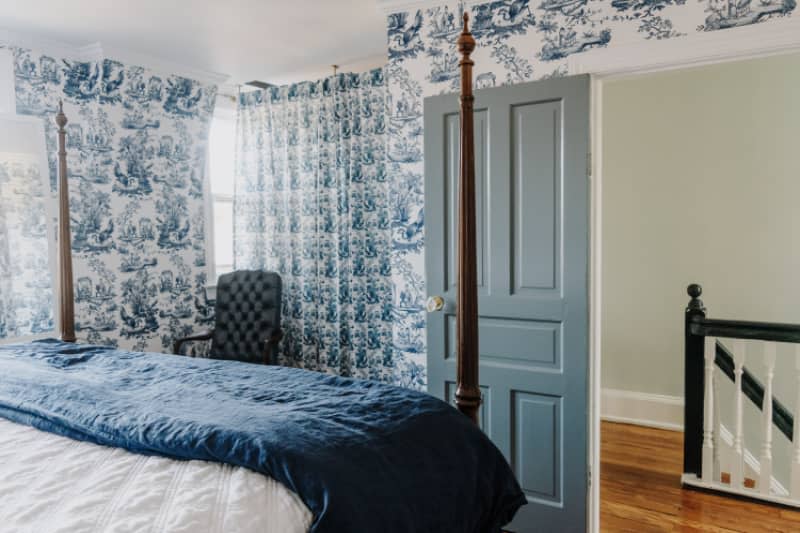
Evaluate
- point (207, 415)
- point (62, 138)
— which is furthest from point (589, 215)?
point (62, 138)

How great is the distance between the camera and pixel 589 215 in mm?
2537

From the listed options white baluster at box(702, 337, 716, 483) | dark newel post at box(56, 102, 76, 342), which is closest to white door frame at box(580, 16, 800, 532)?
white baluster at box(702, 337, 716, 483)

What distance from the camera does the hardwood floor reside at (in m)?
2.85

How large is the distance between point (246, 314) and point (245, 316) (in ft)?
0.05

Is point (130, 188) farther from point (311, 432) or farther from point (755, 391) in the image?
point (755, 391)

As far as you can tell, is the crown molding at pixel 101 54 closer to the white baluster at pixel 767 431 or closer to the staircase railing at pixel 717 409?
the staircase railing at pixel 717 409

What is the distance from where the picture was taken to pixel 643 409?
4.39m

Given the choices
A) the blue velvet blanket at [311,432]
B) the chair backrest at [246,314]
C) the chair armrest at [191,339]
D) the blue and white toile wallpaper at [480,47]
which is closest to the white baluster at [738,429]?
the blue and white toile wallpaper at [480,47]

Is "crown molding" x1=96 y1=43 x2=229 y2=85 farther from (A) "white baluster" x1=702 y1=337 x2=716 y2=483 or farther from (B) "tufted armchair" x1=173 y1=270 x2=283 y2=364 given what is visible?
(A) "white baluster" x1=702 y1=337 x2=716 y2=483

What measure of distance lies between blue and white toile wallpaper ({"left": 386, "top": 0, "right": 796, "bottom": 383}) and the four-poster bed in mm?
1051

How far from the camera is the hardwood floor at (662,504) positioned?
9.34ft

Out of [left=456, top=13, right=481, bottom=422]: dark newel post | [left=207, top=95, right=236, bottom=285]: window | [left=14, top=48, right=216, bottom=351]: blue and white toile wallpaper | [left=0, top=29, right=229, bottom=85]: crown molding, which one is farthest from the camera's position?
[left=207, top=95, right=236, bottom=285]: window

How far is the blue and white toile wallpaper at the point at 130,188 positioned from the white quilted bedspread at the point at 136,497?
2444mm

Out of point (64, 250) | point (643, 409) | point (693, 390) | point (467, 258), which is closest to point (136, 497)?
point (467, 258)
